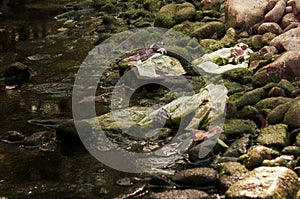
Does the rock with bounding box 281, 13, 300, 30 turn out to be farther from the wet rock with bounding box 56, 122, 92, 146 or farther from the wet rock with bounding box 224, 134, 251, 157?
the wet rock with bounding box 56, 122, 92, 146

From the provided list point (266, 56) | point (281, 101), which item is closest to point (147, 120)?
point (281, 101)

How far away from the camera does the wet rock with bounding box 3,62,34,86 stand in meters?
8.12

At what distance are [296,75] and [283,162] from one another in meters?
1.80

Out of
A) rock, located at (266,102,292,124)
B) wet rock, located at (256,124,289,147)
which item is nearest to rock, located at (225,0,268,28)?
rock, located at (266,102,292,124)

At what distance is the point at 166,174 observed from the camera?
17.1ft

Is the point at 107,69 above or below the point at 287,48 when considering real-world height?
below

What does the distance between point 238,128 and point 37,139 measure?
215cm

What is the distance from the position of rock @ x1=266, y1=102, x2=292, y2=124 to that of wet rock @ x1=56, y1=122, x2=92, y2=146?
194cm

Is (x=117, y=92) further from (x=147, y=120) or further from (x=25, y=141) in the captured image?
(x=25, y=141)

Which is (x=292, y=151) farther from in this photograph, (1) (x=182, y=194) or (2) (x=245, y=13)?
(2) (x=245, y=13)

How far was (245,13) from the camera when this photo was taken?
8.39 meters

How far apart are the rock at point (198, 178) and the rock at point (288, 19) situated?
351 cm

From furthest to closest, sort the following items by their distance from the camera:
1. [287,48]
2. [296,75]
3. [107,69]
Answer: [107,69], [287,48], [296,75]

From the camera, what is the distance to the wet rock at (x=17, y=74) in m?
8.12
